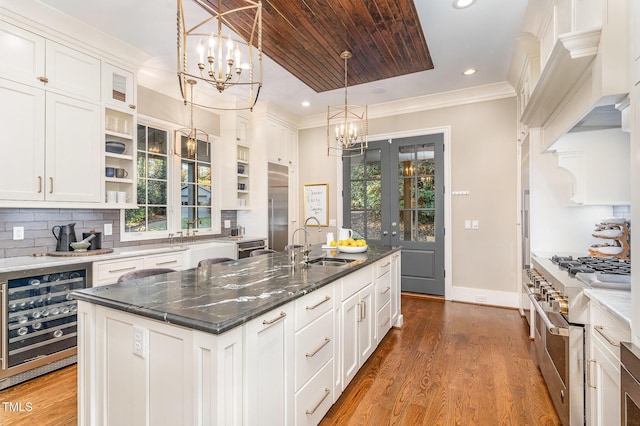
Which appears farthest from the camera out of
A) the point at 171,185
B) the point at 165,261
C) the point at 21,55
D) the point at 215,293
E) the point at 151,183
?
the point at 171,185

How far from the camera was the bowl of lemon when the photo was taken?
10.1ft

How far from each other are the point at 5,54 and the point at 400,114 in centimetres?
461

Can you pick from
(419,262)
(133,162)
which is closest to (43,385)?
(133,162)

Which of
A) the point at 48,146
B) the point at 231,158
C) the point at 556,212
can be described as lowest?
the point at 556,212

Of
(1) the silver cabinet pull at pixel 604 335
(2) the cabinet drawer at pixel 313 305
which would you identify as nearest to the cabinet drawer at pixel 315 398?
(2) the cabinet drawer at pixel 313 305

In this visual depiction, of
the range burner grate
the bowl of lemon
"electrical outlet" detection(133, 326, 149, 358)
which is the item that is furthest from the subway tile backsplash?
the range burner grate

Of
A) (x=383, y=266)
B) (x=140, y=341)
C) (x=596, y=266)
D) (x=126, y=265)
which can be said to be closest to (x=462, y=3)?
(x=596, y=266)

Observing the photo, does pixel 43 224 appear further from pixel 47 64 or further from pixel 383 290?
pixel 383 290

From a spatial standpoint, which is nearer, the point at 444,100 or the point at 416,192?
the point at 444,100

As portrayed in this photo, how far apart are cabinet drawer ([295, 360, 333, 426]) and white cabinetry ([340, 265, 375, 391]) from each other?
0.71 ft

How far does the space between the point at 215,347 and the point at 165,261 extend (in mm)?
2673

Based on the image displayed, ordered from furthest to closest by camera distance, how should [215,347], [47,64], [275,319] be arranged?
[47,64], [275,319], [215,347]

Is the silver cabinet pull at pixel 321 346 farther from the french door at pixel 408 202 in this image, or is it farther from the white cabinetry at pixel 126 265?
the french door at pixel 408 202

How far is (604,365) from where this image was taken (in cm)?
140
